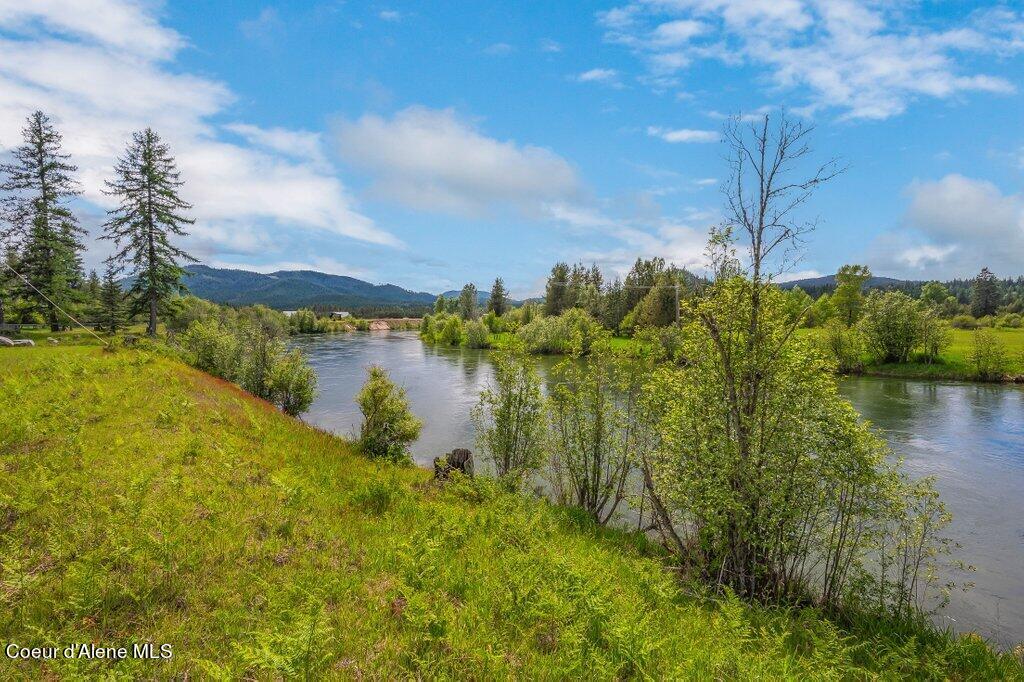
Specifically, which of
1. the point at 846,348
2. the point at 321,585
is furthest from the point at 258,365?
the point at 846,348

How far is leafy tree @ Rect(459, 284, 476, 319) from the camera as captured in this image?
13288cm

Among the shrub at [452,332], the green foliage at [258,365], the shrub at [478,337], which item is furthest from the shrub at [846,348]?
the shrub at [452,332]

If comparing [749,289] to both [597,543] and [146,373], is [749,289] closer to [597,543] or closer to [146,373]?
[597,543]

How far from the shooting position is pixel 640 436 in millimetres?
14305

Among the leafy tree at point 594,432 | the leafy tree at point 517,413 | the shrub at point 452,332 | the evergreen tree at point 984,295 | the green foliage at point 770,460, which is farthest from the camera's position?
the evergreen tree at point 984,295

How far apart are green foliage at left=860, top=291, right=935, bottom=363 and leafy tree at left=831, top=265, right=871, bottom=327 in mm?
14127

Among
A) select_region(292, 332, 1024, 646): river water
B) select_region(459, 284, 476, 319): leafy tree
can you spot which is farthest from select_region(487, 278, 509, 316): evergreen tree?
select_region(292, 332, 1024, 646): river water

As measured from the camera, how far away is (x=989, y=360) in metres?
50.4

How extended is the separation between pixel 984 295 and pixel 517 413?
159922 mm

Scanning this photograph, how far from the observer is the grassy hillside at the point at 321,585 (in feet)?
15.7

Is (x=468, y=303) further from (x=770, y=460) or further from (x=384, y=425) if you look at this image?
(x=770, y=460)

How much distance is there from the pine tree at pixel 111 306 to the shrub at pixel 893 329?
8655 cm

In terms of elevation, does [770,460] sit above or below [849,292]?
below

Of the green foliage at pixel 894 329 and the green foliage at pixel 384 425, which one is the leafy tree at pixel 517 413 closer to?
the green foliage at pixel 384 425
